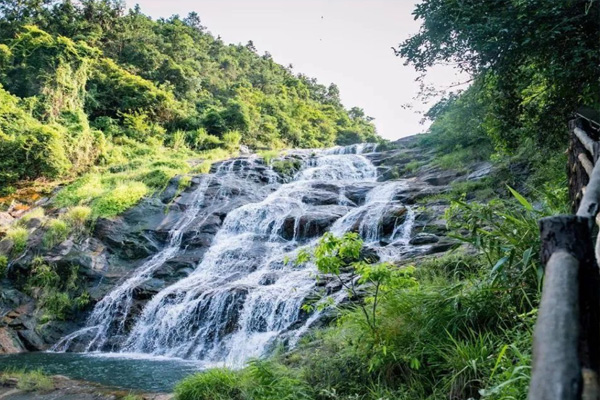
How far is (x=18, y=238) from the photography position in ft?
38.9

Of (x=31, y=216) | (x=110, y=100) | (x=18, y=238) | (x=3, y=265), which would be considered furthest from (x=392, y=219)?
(x=110, y=100)

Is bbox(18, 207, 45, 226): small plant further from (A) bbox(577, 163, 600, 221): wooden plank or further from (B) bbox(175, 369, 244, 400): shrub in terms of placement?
(A) bbox(577, 163, 600, 221): wooden plank

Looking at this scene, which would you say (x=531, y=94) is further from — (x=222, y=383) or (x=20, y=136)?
(x=20, y=136)

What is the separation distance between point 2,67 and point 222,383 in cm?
2407

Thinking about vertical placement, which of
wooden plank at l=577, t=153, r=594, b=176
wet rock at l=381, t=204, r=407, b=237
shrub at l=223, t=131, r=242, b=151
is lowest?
wet rock at l=381, t=204, r=407, b=237

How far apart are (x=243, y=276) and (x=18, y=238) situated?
278 inches

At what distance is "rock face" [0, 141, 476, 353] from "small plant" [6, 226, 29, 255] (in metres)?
0.18

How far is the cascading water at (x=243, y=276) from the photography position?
7.59 metres

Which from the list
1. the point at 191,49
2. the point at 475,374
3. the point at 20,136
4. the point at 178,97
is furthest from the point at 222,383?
the point at 191,49

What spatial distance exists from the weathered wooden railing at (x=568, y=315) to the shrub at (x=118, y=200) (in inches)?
540

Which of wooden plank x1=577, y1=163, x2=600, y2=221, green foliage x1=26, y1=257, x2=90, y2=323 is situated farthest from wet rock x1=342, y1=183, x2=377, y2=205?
wooden plank x1=577, y1=163, x2=600, y2=221

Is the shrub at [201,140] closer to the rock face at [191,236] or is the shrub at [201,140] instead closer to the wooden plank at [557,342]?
the rock face at [191,236]

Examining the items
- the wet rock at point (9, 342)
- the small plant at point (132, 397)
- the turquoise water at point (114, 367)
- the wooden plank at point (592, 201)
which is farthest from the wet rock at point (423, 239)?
the wet rock at point (9, 342)

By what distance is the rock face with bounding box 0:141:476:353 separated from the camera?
9.28 m
